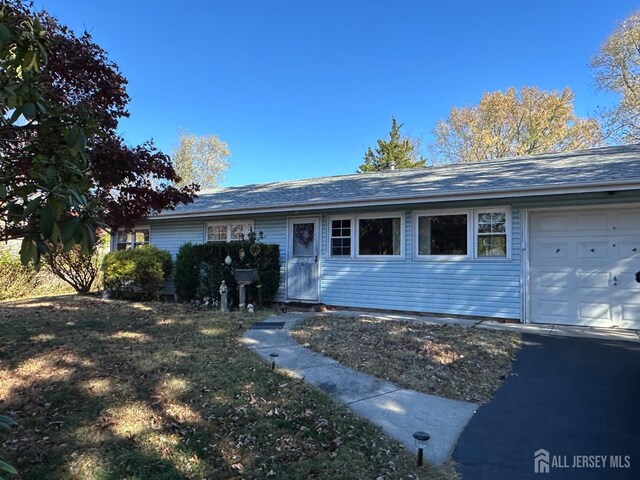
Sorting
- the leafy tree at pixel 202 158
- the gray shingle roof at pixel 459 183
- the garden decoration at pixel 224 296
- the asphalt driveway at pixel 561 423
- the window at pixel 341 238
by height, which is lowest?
the asphalt driveway at pixel 561 423

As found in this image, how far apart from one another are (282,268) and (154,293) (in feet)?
13.0

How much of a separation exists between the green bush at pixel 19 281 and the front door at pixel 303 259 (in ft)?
26.1

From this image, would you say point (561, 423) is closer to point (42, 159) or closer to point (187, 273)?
point (42, 159)

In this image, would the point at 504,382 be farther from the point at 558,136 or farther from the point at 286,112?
the point at 558,136

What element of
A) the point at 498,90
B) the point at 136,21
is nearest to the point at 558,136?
the point at 498,90

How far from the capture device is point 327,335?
21.2 feet

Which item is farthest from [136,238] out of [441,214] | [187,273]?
[441,214]

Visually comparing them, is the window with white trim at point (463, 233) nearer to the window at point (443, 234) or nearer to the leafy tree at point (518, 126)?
the window at point (443, 234)

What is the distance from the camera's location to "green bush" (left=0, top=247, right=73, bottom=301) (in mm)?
12391

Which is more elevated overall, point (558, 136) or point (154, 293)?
point (558, 136)

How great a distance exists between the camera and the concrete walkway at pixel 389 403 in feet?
11.1

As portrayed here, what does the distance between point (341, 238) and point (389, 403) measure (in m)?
6.21

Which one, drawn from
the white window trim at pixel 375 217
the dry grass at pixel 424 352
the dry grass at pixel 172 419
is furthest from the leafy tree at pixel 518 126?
the dry grass at pixel 172 419

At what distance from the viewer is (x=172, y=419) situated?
3.54 m
